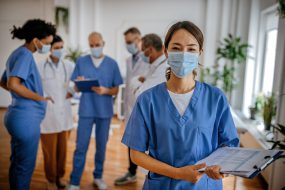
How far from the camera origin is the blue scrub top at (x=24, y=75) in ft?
6.31

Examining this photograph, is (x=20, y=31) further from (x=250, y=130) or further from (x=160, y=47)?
(x=250, y=130)

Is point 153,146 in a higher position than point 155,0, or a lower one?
lower

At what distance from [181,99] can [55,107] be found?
Result: 5.60ft

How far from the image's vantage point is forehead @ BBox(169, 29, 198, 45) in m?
1.07

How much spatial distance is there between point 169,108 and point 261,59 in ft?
10.8

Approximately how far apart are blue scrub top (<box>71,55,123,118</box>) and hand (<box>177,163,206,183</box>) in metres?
1.59

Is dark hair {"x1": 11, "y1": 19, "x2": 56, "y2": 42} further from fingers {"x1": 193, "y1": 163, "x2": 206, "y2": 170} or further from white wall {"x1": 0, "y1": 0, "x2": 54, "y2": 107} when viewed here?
fingers {"x1": 193, "y1": 163, "x2": 206, "y2": 170}

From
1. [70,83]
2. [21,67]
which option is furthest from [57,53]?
[21,67]

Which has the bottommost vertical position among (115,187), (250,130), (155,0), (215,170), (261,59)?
(115,187)

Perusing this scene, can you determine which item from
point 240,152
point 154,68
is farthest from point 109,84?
point 240,152

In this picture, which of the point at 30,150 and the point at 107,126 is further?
the point at 107,126

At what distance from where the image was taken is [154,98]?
3.68ft

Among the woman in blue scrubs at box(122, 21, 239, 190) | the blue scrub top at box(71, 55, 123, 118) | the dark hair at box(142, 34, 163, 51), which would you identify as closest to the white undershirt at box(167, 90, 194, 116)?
the woman in blue scrubs at box(122, 21, 239, 190)

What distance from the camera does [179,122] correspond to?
1.07 m
